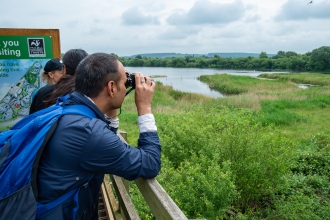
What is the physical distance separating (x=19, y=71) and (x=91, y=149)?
141 inches

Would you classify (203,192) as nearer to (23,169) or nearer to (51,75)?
(51,75)

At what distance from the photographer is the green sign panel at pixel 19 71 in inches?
167

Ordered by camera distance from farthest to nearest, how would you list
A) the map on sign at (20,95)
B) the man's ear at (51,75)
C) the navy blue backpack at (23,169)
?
1. the map on sign at (20,95)
2. the man's ear at (51,75)
3. the navy blue backpack at (23,169)

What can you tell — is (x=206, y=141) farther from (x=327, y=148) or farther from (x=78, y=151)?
(x=327, y=148)

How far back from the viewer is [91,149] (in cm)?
130

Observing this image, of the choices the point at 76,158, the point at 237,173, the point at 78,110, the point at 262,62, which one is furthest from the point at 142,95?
the point at 262,62

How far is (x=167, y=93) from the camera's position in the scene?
23.1m

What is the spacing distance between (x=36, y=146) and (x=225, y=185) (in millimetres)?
2489

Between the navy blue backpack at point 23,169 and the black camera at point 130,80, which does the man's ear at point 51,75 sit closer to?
the black camera at point 130,80

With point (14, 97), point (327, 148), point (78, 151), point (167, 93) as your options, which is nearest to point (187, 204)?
point (78, 151)

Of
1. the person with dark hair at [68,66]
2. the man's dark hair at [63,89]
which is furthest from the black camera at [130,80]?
the person with dark hair at [68,66]

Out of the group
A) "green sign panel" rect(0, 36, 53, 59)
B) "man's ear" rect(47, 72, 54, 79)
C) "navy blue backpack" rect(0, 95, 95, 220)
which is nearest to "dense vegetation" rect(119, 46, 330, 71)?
"green sign panel" rect(0, 36, 53, 59)

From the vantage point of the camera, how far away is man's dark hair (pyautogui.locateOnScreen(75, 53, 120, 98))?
1.52 meters

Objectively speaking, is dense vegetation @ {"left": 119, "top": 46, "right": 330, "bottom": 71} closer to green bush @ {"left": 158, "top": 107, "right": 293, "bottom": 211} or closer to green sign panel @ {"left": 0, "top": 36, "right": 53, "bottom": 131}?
green sign panel @ {"left": 0, "top": 36, "right": 53, "bottom": 131}
